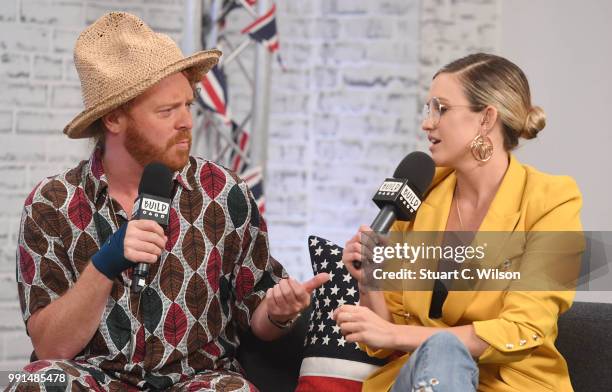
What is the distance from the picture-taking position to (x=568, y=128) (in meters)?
3.93

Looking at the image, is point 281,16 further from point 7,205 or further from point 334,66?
point 7,205

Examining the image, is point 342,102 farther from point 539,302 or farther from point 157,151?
point 539,302

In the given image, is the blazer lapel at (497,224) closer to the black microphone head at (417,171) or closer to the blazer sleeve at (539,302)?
the blazer sleeve at (539,302)

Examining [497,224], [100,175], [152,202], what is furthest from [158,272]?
[497,224]

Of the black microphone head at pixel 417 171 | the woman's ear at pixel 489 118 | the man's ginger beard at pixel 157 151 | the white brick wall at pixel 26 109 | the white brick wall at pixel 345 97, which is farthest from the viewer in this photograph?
the white brick wall at pixel 345 97

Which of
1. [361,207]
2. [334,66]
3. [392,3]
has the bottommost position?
[361,207]

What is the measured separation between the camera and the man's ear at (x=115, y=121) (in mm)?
2291

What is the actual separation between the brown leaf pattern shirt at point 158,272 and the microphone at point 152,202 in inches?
11.7

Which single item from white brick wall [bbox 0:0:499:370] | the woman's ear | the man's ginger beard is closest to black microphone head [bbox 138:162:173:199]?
the man's ginger beard

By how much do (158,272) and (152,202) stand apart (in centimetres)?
38

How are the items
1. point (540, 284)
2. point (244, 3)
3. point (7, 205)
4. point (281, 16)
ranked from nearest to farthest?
1. point (540, 284)
2. point (244, 3)
3. point (7, 205)
4. point (281, 16)

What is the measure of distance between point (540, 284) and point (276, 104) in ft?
7.67

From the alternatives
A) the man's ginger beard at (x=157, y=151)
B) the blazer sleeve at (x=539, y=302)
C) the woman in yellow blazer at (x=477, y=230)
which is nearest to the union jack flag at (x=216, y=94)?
the man's ginger beard at (x=157, y=151)

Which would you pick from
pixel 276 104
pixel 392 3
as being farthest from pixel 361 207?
pixel 392 3
